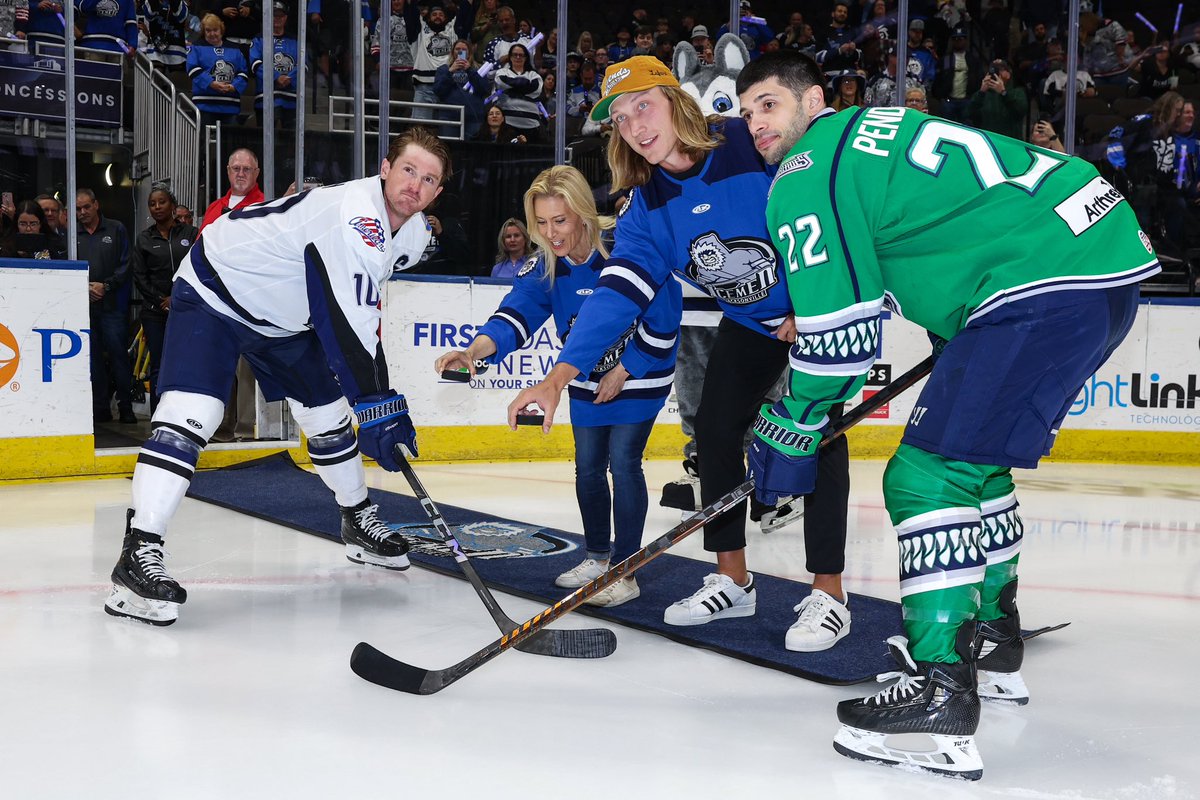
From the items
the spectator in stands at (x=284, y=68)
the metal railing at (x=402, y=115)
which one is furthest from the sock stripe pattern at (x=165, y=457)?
the metal railing at (x=402, y=115)

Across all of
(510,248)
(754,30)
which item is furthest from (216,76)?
(754,30)

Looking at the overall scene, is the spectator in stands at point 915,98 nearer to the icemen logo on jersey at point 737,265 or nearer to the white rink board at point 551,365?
the white rink board at point 551,365

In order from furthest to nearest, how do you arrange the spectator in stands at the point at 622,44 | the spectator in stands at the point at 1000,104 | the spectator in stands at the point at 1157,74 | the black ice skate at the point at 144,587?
the spectator in stands at the point at 622,44 → the spectator in stands at the point at 1157,74 → the spectator in stands at the point at 1000,104 → the black ice skate at the point at 144,587

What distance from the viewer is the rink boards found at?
179 inches

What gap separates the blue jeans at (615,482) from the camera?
2650 millimetres

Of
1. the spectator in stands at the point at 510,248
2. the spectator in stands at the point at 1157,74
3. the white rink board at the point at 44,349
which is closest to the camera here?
the white rink board at the point at 44,349

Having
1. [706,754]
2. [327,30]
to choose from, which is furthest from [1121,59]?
[706,754]

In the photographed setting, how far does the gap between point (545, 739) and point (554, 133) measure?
4.91 meters

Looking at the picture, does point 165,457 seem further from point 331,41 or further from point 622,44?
point 622,44

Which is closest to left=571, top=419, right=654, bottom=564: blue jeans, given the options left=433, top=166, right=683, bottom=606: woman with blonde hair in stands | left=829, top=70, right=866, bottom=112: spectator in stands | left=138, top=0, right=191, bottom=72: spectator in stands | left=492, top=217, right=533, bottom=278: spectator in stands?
left=433, top=166, right=683, bottom=606: woman with blonde hair in stands

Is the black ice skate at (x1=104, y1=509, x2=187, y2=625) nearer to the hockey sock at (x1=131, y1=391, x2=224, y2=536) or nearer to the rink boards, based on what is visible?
the hockey sock at (x1=131, y1=391, x2=224, y2=536)

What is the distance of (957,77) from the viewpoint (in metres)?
7.46

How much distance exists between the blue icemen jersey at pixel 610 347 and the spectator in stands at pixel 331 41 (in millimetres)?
3033

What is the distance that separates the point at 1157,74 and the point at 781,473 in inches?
314
